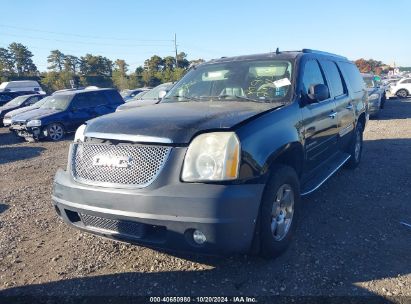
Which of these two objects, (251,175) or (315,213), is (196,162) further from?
(315,213)

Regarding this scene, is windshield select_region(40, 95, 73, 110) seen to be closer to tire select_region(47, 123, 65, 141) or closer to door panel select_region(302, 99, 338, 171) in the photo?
tire select_region(47, 123, 65, 141)

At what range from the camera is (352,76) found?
594cm

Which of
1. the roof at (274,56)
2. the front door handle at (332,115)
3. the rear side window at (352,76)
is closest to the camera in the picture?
the roof at (274,56)

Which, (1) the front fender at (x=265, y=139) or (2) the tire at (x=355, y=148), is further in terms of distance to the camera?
(2) the tire at (x=355, y=148)

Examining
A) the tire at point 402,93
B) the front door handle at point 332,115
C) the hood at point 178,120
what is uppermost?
the hood at point 178,120

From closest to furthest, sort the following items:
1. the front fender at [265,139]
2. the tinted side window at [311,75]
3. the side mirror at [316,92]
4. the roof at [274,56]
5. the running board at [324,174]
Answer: the front fender at [265,139] → the side mirror at [316,92] → the running board at [324,174] → the tinted side window at [311,75] → the roof at [274,56]

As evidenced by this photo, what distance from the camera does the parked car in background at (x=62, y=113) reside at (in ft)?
39.1

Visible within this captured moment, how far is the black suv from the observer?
8.40 feet

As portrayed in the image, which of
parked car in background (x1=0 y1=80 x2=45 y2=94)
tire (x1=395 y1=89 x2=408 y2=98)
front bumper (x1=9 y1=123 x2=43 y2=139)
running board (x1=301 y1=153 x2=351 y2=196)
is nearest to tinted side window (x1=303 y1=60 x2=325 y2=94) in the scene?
running board (x1=301 y1=153 x2=351 y2=196)

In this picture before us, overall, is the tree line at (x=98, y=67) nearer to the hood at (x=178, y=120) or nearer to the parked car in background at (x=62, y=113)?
the parked car in background at (x=62, y=113)

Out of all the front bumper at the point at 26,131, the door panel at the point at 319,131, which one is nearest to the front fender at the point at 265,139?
the door panel at the point at 319,131

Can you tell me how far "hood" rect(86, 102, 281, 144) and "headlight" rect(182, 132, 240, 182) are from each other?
0.09 metres

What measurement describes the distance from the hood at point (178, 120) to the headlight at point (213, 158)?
86mm

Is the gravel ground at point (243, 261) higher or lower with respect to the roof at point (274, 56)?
lower
